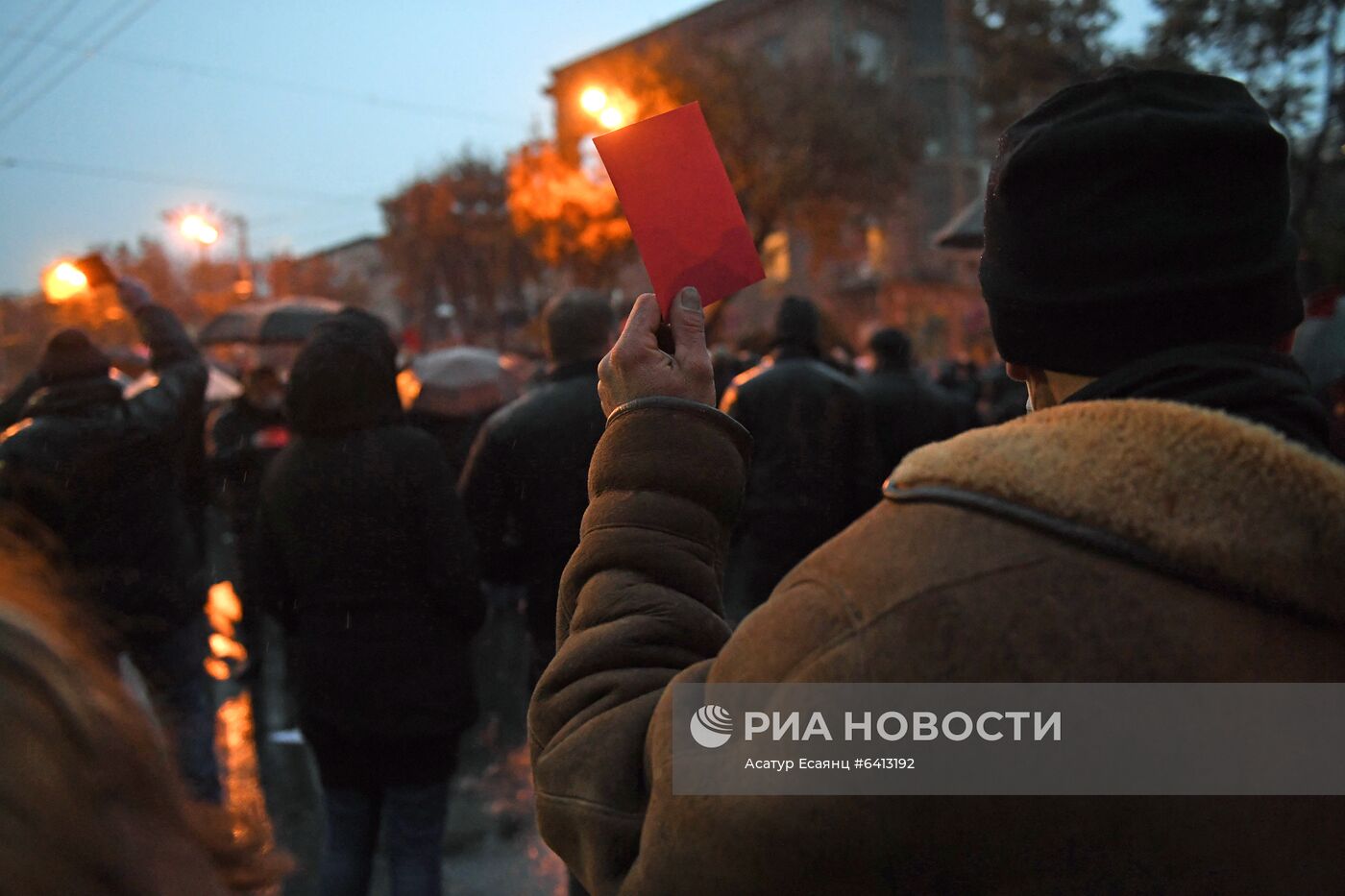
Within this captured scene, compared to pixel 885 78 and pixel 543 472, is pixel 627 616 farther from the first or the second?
pixel 885 78

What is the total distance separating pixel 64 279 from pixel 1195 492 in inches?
172

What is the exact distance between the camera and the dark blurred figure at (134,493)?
10.7ft

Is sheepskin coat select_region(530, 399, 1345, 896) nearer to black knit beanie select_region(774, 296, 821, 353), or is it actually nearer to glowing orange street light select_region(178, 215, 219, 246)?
black knit beanie select_region(774, 296, 821, 353)

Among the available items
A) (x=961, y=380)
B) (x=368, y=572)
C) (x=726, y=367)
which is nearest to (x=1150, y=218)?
(x=368, y=572)

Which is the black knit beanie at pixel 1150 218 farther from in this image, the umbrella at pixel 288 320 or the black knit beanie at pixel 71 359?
the umbrella at pixel 288 320

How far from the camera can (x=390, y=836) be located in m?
2.91

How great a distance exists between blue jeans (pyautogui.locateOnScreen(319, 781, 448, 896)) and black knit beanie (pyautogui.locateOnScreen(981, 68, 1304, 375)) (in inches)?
95.2

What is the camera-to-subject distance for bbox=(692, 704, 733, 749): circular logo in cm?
96

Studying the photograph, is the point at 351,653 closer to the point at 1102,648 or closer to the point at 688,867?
the point at 688,867

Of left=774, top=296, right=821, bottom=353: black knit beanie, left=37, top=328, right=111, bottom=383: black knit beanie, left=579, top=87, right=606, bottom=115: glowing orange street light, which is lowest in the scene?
left=774, top=296, right=821, bottom=353: black knit beanie

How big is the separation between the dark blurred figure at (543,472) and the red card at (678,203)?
168cm

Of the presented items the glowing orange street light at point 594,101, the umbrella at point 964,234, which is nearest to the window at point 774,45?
the glowing orange street light at point 594,101

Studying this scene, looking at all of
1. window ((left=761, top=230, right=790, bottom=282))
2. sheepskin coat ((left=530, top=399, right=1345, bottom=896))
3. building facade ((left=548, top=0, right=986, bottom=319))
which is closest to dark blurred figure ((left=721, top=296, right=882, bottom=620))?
sheepskin coat ((left=530, top=399, right=1345, bottom=896))

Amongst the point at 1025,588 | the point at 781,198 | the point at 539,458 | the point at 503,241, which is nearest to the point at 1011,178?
the point at 1025,588
